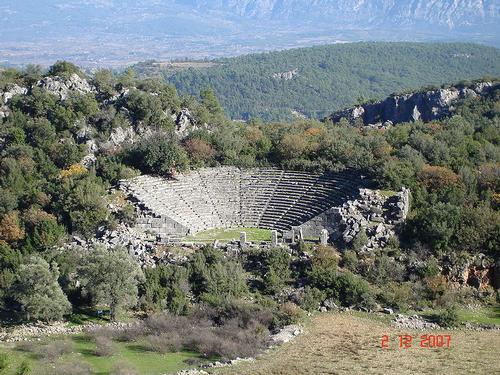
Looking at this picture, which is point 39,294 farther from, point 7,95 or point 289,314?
point 7,95

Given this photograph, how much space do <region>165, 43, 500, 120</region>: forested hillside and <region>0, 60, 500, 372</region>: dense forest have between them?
66411mm

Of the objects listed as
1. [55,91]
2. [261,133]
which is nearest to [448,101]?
[261,133]

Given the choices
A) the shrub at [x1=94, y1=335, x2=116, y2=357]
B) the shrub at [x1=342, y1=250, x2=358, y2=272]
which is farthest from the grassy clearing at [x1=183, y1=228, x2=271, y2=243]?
the shrub at [x1=94, y1=335, x2=116, y2=357]

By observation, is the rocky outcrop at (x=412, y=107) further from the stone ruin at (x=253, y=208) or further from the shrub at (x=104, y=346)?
the shrub at (x=104, y=346)

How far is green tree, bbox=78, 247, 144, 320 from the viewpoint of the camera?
97.5ft

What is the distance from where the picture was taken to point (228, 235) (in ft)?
128

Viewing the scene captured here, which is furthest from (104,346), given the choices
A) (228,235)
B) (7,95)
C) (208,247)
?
(7,95)

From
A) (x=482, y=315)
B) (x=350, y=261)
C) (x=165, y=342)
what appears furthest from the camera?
(x=350, y=261)

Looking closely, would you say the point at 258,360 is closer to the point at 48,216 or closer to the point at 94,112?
the point at 48,216

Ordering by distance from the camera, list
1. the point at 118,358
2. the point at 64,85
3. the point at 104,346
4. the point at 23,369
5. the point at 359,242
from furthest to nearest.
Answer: the point at 64,85, the point at 359,242, the point at 104,346, the point at 118,358, the point at 23,369

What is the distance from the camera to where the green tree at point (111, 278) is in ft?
97.5

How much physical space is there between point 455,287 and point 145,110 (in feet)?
86.8
